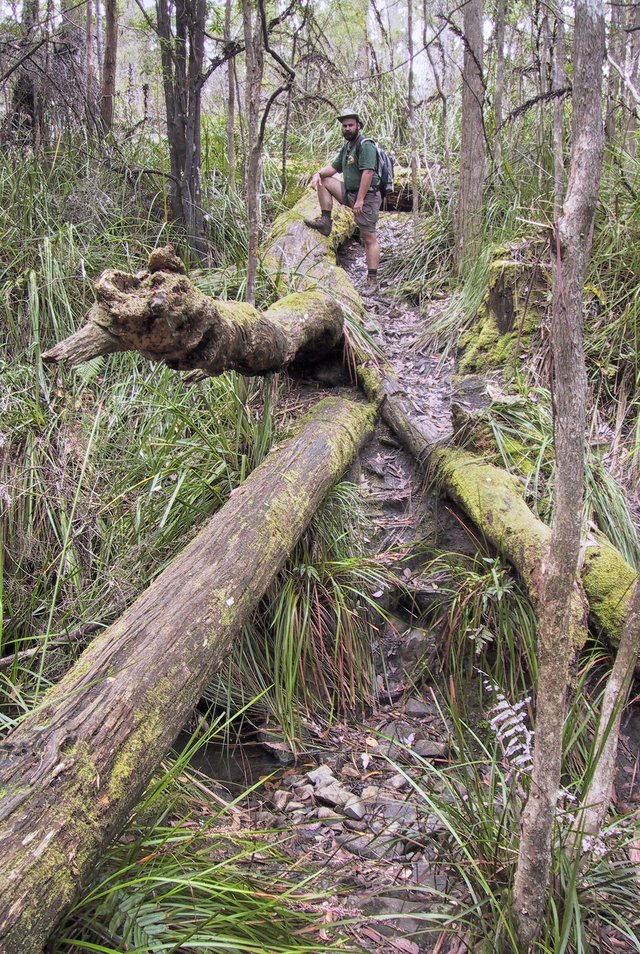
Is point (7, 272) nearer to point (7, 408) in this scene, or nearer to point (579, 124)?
point (7, 408)

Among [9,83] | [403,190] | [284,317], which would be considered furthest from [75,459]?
[403,190]

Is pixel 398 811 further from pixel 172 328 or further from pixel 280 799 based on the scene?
pixel 172 328

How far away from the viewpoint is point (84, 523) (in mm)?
Result: 3506

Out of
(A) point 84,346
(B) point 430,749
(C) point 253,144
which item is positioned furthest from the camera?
(C) point 253,144

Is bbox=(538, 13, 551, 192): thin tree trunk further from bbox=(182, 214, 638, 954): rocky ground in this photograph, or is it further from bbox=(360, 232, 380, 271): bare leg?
bbox=(182, 214, 638, 954): rocky ground

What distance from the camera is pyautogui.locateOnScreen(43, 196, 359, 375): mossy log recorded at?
2.03 metres

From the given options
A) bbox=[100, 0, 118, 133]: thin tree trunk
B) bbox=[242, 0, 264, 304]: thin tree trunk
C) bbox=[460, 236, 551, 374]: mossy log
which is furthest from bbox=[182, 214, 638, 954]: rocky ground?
bbox=[100, 0, 118, 133]: thin tree trunk

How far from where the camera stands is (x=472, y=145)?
5.67m

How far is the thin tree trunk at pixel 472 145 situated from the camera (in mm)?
5625

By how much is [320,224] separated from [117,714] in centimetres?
546

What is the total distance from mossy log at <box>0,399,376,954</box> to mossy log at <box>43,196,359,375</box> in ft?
2.36

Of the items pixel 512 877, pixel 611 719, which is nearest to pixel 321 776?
pixel 512 877

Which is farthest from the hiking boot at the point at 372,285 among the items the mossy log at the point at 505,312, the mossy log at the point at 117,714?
the mossy log at the point at 117,714

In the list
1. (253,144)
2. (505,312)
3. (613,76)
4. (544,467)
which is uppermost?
(613,76)
